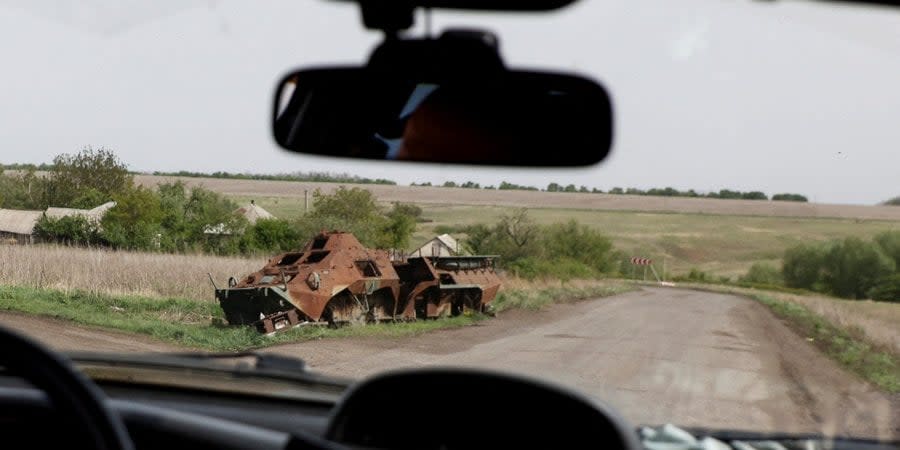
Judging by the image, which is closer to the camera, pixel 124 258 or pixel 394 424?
pixel 394 424

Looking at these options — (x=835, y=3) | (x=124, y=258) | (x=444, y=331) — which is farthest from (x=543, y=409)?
(x=444, y=331)

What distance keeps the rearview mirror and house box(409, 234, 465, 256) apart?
43.2 ft

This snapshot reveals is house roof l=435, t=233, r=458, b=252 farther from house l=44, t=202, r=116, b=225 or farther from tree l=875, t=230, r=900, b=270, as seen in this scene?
tree l=875, t=230, r=900, b=270

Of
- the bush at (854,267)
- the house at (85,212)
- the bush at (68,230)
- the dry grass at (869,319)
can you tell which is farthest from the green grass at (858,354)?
the house at (85,212)

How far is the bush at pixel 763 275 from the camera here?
1549 cm

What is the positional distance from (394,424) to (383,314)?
1292 centimetres

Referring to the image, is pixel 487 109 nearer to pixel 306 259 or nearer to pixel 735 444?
pixel 735 444

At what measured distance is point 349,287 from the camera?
45.9 feet

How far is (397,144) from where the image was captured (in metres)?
2.35

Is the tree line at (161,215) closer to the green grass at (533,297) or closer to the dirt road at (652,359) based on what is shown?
the dirt road at (652,359)

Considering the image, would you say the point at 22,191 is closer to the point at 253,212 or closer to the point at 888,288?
the point at 253,212

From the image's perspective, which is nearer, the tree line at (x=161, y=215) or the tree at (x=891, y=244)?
the tree at (x=891, y=244)

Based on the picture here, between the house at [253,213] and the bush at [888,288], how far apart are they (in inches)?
315

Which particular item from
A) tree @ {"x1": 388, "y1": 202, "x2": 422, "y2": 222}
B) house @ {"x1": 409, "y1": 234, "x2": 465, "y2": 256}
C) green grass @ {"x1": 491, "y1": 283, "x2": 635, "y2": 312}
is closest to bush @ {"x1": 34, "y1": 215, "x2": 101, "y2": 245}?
house @ {"x1": 409, "y1": 234, "x2": 465, "y2": 256}
